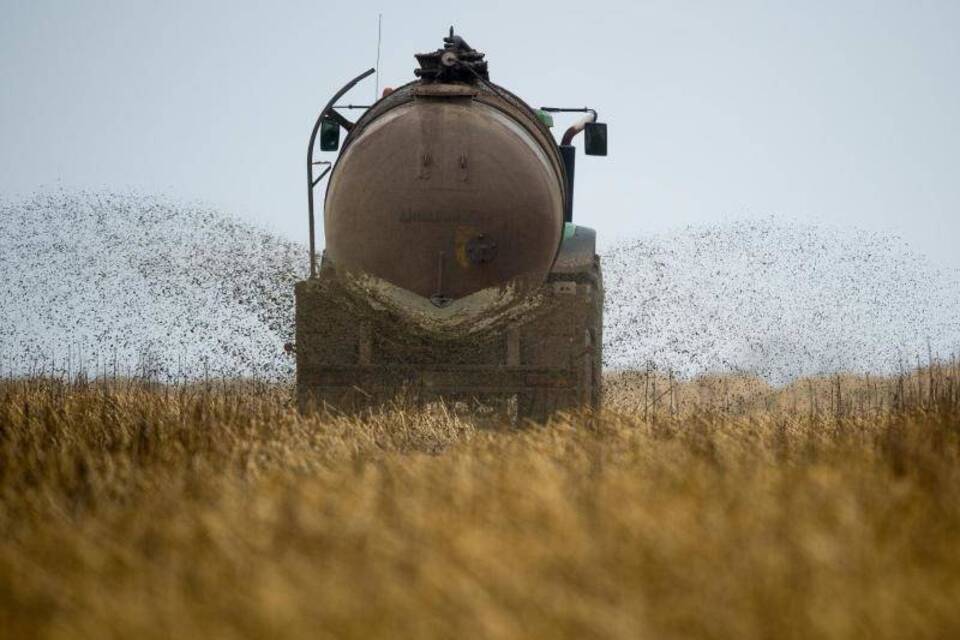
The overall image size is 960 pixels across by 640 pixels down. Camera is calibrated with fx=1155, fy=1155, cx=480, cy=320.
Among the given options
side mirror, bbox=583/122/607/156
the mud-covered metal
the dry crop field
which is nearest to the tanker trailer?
the mud-covered metal

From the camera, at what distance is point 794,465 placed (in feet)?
14.6

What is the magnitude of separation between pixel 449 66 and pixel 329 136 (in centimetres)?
122

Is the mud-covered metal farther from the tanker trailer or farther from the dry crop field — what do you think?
the dry crop field

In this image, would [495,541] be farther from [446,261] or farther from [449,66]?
[449,66]

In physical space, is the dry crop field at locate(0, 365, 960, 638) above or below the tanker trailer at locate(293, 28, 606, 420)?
below

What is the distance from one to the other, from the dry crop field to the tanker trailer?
203 centimetres

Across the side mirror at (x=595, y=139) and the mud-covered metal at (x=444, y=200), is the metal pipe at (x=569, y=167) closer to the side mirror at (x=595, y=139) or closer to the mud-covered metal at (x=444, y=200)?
the side mirror at (x=595, y=139)

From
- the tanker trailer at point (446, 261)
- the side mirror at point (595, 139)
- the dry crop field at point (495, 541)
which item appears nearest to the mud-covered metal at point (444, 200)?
the tanker trailer at point (446, 261)

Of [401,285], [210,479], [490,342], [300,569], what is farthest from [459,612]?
[490,342]

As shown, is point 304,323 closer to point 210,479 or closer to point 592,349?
point 592,349

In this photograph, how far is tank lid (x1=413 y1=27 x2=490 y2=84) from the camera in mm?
7574

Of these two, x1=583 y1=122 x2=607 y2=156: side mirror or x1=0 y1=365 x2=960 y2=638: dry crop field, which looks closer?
x1=0 y1=365 x2=960 y2=638: dry crop field

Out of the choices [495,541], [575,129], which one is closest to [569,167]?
[575,129]

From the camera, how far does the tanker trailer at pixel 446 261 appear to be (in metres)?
7.05
